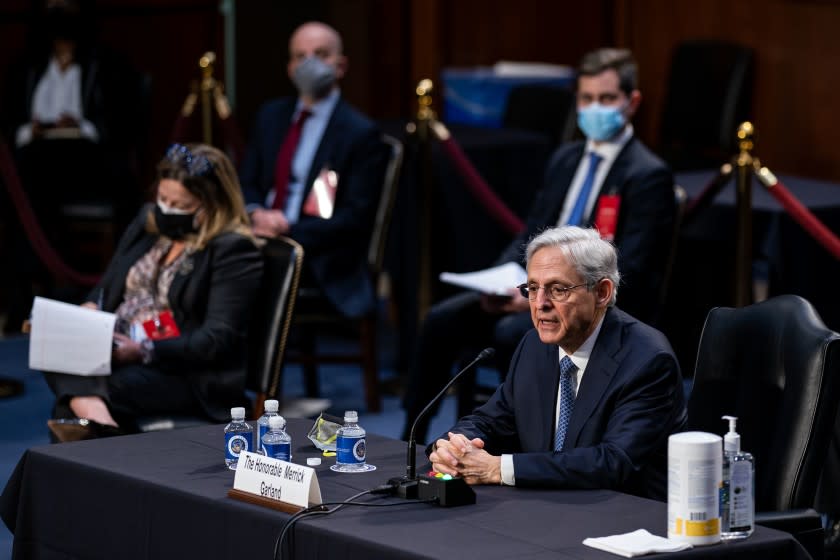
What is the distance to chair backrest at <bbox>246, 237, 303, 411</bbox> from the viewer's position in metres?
5.22

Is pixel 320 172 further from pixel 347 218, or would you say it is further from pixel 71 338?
pixel 71 338

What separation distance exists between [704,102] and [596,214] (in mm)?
3111

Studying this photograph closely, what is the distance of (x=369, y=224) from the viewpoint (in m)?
6.81

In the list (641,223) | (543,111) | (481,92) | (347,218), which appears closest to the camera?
(641,223)

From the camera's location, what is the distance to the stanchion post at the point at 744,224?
243 inches

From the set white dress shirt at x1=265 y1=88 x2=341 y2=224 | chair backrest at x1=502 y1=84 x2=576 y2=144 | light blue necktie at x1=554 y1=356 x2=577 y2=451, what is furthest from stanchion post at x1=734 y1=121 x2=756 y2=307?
light blue necktie at x1=554 y1=356 x2=577 y2=451

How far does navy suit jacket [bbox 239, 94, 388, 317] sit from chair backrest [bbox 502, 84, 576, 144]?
1976 millimetres

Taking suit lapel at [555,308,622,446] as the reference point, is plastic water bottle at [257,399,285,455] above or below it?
below

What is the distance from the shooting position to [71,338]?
5.11 m

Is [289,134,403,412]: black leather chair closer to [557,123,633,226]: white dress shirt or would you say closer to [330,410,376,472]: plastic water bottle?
[557,123,633,226]: white dress shirt

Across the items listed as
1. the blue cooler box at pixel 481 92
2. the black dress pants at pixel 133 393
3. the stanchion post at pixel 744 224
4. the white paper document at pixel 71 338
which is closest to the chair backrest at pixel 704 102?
the blue cooler box at pixel 481 92

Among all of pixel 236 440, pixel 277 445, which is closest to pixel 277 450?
pixel 277 445

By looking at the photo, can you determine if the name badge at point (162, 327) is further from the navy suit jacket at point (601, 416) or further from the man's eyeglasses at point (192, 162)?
the navy suit jacket at point (601, 416)

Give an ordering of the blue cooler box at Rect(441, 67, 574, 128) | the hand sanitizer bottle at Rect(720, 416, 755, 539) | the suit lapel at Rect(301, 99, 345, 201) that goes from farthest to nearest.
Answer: the blue cooler box at Rect(441, 67, 574, 128), the suit lapel at Rect(301, 99, 345, 201), the hand sanitizer bottle at Rect(720, 416, 755, 539)
